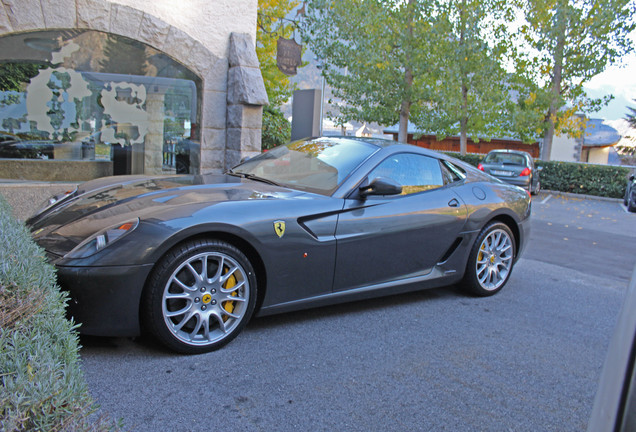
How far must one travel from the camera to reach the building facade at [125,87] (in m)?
7.18

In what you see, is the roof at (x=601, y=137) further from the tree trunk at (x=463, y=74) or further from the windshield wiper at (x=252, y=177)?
the windshield wiper at (x=252, y=177)

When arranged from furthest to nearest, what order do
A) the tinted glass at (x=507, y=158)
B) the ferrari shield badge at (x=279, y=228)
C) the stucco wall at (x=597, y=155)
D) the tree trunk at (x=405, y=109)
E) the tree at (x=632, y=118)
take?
the tree at (x=632, y=118) → the stucco wall at (x=597, y=155) → the tree trunk at (x=405, y=109) → the tinted glass at (x=507, y=158) → the ferrari shield badge at (x=279, y=228)

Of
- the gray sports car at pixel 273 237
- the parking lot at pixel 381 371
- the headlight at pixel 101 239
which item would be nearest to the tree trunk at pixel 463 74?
the gray sports car at pixel 273 237

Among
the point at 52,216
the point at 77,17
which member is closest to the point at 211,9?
the point at 77,17

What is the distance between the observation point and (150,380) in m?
2.95

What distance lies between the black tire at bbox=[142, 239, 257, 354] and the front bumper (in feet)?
0.29

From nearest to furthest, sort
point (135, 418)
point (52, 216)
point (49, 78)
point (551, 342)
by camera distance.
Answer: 1. point (135, 418)
2. point (52, 216)
3. point (551, 342)
4. point (49, 78)

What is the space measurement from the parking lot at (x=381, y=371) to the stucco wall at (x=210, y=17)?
5.33 metres

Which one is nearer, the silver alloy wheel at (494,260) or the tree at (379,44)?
the silver alloy wheel at (494,260)

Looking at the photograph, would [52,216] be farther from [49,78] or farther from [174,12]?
[174,12]

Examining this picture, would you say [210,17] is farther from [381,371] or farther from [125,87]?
[381,371]

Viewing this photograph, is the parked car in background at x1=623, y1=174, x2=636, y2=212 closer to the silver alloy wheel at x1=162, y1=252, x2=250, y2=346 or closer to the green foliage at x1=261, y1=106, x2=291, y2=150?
the green foliage at x1=261, y1=106, x2=291, y2=150

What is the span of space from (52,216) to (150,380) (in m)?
1.46

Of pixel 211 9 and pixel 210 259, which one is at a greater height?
pixel 211 9
